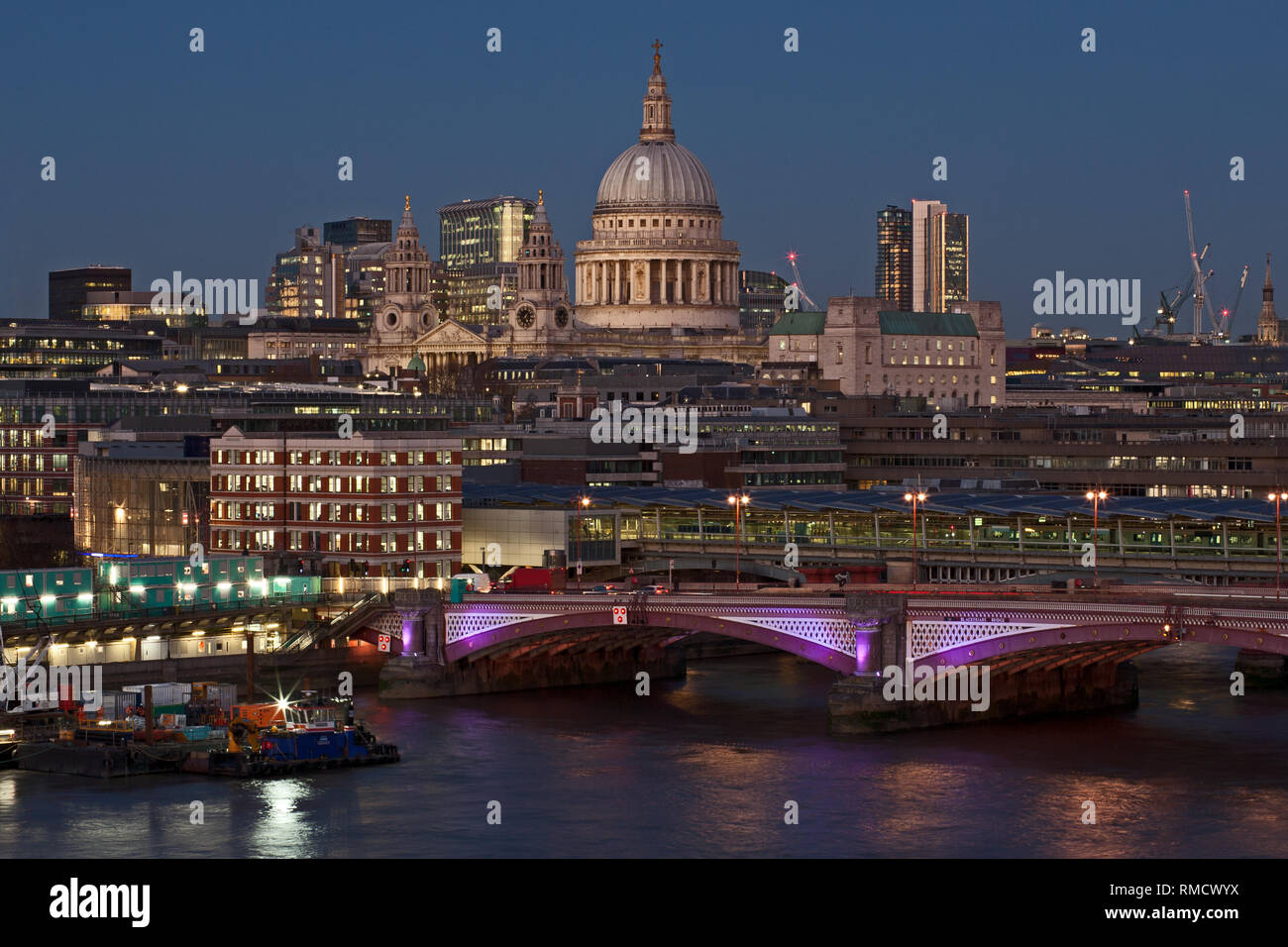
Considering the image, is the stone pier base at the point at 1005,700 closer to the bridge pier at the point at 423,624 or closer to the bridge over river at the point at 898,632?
the bridge over river at the point at 898,632

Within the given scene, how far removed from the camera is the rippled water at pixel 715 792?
58406 mm

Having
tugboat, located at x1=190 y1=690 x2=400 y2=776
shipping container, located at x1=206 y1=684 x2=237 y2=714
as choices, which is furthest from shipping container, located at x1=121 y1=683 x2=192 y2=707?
tugboat, located at x1=190 y1=690 x2=400 y2=776

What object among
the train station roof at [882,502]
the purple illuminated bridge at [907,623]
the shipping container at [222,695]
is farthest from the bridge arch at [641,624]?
the train station roof at [882,502]

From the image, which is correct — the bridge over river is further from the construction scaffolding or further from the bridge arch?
the construction scaffolding

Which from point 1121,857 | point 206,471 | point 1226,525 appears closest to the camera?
point 1121,857

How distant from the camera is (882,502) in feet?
324

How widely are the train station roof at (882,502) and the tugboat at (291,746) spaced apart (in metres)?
29.5

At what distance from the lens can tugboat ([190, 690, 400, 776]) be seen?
6731cm

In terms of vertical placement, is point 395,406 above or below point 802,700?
above
